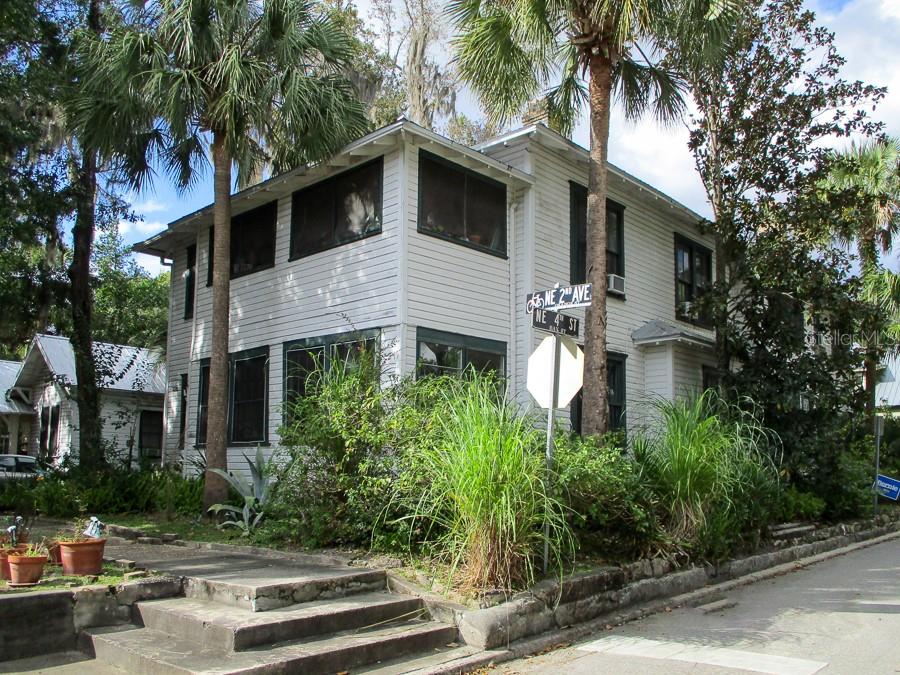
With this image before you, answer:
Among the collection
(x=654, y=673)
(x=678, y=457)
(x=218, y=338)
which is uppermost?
(x=218, y=338)

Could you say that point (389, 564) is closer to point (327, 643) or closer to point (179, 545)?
point (327, 643)

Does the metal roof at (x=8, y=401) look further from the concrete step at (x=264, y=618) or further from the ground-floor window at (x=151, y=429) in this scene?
the concrete step at (x=264, y=618)

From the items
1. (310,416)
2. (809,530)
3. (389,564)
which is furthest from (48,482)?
(809,530)

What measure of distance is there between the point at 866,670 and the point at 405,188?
8864mm

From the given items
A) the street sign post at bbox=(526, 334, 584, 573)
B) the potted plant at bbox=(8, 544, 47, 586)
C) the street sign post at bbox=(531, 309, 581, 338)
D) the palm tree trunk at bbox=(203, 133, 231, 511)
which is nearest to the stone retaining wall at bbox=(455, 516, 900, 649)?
the street sign post at bbox=(526, 334, 584, 573)

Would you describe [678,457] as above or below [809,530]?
above

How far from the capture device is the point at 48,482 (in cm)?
1501

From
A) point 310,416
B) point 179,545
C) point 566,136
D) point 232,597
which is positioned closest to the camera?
point 232,597

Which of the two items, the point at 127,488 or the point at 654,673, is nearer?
the point at 654,673

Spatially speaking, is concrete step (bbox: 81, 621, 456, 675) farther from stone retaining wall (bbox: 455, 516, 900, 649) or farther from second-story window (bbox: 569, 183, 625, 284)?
second-story window (bbox: 569, 183, 625, 284)

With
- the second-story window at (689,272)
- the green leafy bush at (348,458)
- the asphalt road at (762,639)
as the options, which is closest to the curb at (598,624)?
the asphalt road at (762,639)

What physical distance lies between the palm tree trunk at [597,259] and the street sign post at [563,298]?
2.25m

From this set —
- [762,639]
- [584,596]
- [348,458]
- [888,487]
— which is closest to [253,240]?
[348,458]

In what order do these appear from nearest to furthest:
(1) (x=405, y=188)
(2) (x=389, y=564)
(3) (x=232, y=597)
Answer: (3) (x=232, y=597), (2) (x=389, y=564), (1) (x=405, y=188)
